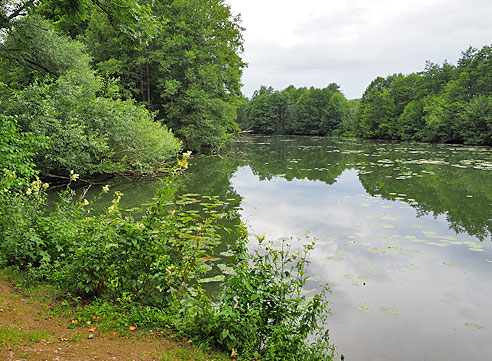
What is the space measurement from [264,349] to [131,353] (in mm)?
1213

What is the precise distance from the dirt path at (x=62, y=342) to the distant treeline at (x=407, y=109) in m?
30.1

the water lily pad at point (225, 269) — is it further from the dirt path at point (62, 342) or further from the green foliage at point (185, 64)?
the green foliage at point (185, 64)

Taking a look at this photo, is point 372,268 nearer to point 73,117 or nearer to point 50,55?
point 73,117

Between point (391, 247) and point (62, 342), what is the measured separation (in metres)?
5.96

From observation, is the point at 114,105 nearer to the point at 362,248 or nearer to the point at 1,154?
the point at 1,154

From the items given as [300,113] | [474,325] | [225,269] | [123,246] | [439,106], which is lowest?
[474,325]

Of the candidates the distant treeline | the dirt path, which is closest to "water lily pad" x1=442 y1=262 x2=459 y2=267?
the dirt path

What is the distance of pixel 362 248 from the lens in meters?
6.33

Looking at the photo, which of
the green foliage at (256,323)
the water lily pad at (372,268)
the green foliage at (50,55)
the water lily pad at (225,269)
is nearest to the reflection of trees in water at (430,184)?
the water lily pad at (372,268)

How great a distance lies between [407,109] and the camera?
140ft

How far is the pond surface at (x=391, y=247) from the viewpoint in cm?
369

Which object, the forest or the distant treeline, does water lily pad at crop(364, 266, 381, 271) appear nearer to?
the forest

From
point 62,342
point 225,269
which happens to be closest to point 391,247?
point 225,269

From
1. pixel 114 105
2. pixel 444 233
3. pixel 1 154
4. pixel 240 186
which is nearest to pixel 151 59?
pixel 114 105
